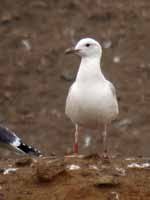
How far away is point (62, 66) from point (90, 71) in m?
7.62

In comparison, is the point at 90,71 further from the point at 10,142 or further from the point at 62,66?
the point at 62,66

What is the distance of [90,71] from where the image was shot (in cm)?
972

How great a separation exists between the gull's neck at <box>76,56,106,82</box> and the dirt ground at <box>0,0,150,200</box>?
11.4 ft

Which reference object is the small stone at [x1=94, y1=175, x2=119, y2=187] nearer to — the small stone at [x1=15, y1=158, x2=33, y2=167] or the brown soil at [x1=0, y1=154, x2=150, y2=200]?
the brown soil at [x1=0, y1=154, x2=150, y2=200]

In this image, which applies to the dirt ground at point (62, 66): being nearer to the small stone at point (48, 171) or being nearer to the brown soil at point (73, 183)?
the brown soil at point (73, 183)

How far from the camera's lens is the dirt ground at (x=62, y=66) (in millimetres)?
15164

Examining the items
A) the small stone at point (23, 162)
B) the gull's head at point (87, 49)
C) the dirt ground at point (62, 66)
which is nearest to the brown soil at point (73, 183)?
the small stone at point (23, 162)

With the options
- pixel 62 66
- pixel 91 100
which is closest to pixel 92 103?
pixel 91 100

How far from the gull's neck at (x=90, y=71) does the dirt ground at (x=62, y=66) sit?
3.48m

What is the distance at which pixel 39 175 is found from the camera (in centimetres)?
801

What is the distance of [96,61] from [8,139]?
1.09 m

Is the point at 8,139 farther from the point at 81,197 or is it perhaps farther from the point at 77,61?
the point at 77,61

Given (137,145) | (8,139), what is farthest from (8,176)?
(137,145)

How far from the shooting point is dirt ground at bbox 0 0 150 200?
49.8 feet
